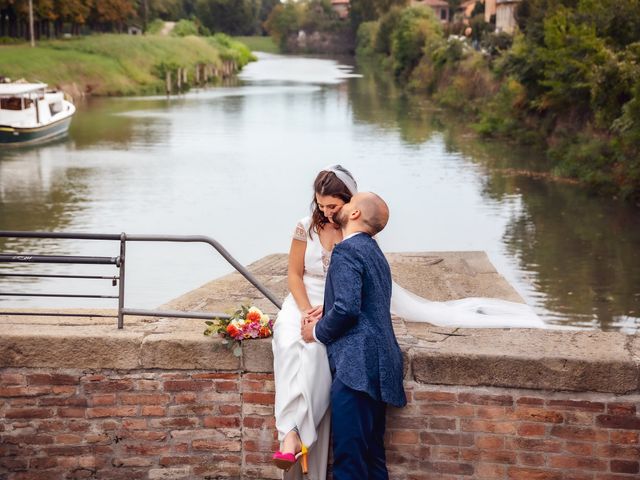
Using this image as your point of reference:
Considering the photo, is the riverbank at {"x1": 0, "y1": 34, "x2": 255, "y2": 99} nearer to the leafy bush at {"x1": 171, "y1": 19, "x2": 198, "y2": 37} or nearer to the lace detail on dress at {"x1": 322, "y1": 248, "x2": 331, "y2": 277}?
the leafy bush at {"x1": 171, "y1": 19, "x2": 198, "y2": 37}

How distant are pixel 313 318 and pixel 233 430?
2.87 feet

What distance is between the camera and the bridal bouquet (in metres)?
5.17

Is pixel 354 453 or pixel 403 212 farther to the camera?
pixel 403 212

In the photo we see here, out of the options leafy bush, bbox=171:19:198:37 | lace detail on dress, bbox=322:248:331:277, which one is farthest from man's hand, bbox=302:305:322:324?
leafy bush, bbox=171:19:198:37

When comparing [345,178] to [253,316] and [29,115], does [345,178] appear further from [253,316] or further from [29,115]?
[29,115]

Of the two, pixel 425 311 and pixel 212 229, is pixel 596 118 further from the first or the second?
pixel 425 311

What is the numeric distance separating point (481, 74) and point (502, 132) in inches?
463

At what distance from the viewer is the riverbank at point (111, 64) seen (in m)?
58.5

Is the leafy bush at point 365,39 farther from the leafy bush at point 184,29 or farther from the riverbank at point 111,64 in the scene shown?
the riverbank at point 111,64

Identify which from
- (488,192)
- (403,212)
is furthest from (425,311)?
(488,192)

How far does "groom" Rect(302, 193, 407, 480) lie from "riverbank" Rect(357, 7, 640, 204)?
674 inches

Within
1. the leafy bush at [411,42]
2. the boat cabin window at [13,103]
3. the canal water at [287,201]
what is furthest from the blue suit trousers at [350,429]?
the leafy bush at [411,42]

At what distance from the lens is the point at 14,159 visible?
32.3 m

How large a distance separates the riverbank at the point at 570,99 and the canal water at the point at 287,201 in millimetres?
790
